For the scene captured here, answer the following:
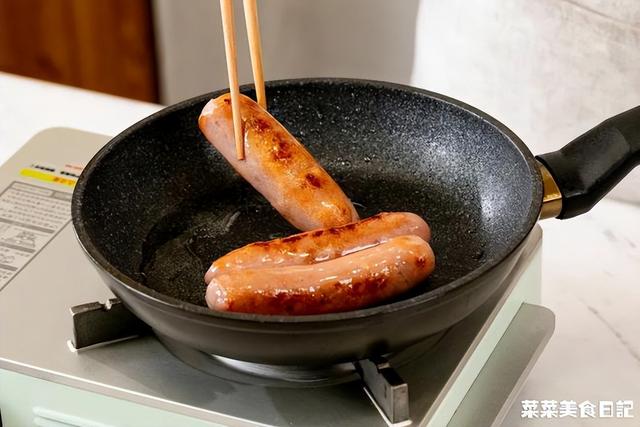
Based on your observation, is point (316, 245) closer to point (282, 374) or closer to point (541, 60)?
point (282, 374)

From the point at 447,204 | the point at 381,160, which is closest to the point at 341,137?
the point at 381,160

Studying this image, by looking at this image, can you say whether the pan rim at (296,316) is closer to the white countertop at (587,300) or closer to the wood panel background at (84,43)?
the white countertop at (587,300)

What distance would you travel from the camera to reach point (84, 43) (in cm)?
324

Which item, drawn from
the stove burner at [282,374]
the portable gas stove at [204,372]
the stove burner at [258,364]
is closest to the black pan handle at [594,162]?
the portable gas stove at [204,372]

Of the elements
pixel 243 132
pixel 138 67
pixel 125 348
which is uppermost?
pixel 243 132

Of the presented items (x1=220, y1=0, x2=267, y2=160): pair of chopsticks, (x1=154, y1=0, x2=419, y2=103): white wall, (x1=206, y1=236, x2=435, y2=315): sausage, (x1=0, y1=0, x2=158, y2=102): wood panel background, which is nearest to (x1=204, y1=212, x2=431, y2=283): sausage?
(x1=206, y1=236, x2=435, y2=315): sausage

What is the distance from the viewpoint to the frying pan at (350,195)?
105 centimetres

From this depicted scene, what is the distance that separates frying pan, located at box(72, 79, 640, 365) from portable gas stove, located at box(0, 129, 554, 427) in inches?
2.8

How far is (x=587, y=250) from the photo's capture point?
5.49ft

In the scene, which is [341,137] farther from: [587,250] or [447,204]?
[587,250]

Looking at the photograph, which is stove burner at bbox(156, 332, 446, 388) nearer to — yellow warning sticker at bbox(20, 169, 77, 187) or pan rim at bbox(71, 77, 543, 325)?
pan rim at bbox(71, 77, 543, 325)

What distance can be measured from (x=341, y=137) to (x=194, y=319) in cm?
58

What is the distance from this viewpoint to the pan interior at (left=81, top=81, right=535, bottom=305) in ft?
4.25

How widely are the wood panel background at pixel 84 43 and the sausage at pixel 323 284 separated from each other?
219 cm
